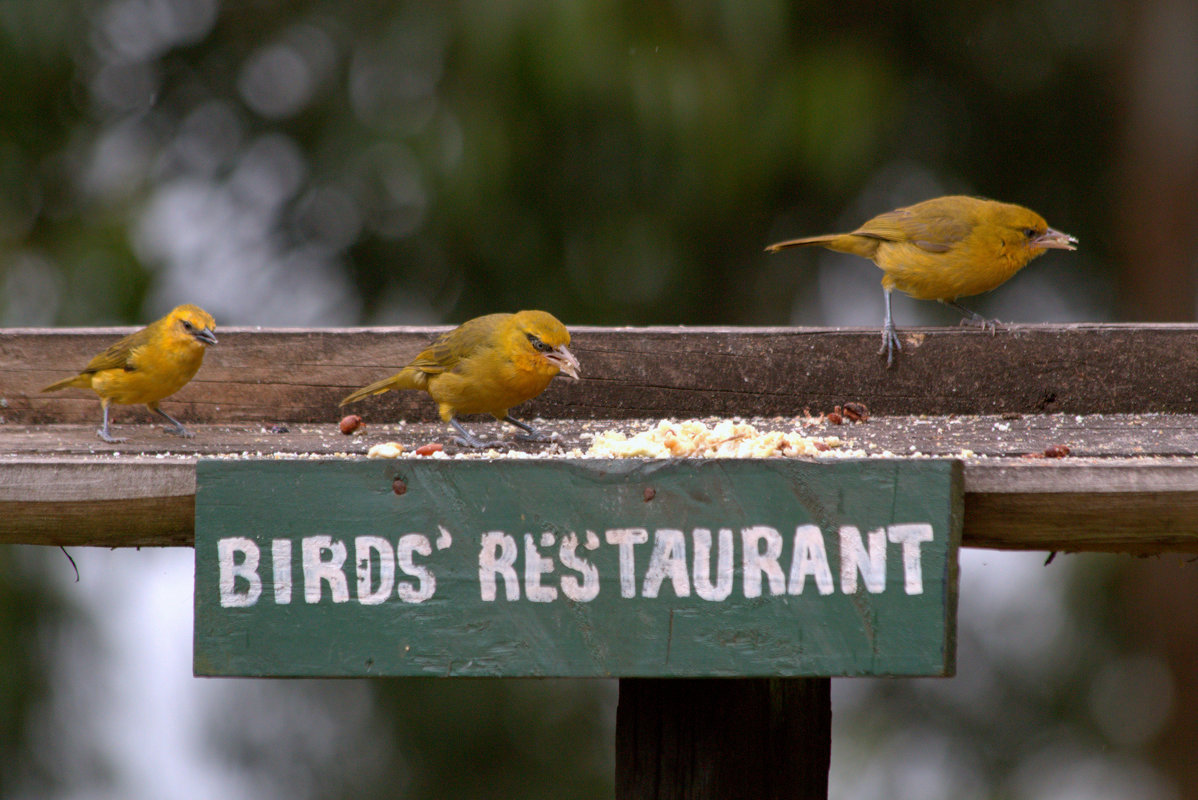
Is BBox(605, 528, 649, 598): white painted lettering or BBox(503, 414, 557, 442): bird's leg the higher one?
BBox(503, 414, 557, 442): bird's leg

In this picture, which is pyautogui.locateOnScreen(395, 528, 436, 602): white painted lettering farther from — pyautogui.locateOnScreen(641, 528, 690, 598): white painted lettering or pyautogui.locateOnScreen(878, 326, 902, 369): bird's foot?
pyautogui.locateOnScreen(878, 326, 902, 369): bird's foot

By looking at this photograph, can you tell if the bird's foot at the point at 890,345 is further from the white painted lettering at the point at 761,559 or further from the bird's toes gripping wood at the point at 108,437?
the bird's toes gripping wood at the point at 108,437

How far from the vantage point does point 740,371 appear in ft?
11.1

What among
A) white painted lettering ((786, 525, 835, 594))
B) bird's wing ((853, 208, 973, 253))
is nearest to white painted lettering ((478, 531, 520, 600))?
white painted lettering ((786, 525, 835, 594))

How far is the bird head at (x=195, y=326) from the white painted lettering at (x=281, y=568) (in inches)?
65.0

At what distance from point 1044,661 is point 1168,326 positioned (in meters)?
3.33

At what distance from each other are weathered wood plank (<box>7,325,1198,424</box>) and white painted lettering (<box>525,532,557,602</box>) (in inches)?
57.7

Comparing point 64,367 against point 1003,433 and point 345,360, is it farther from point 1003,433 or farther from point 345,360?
point 1003,433

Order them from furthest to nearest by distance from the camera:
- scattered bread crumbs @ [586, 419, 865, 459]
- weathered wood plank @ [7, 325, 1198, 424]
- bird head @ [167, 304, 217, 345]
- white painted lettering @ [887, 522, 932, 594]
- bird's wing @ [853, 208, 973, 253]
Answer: bird's wing @ [853, 208, 973, 253] → bird head @ [167, 304, 217, 345] → weathered wood plank @ [7, 325, 1198, 424] → scattered bread crumbs @ [586, 419, 865, 459] → white painted lettering @ [887, 522, 932, 594]

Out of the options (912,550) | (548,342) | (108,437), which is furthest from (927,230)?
(912,550)

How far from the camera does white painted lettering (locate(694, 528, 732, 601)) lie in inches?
75.4

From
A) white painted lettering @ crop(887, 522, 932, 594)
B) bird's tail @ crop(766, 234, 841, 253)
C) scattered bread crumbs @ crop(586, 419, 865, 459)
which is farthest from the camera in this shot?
bird's tail @ crop(766, 234, 841, 253)

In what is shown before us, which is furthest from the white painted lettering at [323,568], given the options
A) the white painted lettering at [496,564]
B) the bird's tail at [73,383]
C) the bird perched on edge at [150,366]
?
the bird's tail at [73,383]

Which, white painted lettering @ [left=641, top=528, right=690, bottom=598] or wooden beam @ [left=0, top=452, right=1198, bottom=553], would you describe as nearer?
white painted lettering @ [left=641, top=528, right=690, bottom=598]
